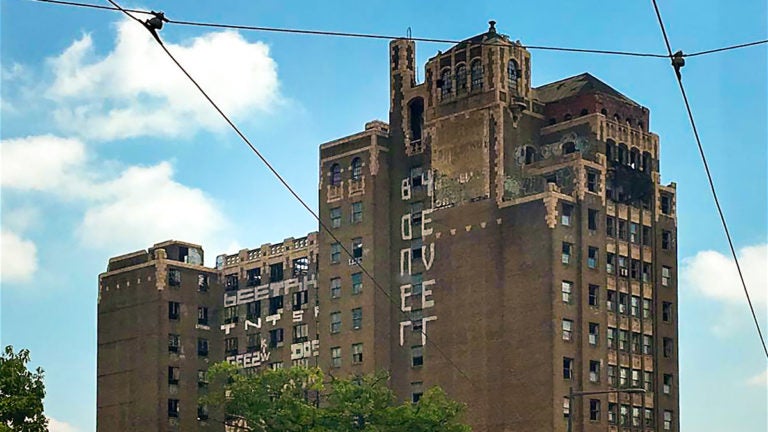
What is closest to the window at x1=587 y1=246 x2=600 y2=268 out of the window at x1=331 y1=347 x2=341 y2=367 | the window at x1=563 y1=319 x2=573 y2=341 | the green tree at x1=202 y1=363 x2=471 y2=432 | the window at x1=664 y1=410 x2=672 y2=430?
the window at x1=563 y1=319 x2=573 y2=341

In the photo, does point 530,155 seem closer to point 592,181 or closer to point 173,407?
point 592,181

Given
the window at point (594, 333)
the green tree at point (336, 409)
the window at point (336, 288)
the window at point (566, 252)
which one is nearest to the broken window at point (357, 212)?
the window at point (336, 288)

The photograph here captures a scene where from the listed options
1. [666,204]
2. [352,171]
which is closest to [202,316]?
[352,171]

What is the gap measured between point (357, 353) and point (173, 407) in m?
24.6

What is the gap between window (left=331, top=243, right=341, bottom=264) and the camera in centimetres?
13362

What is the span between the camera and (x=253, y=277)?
493ft

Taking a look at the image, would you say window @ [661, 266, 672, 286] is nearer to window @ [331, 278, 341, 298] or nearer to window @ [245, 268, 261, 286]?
window @ [331, 278, 341, 298]

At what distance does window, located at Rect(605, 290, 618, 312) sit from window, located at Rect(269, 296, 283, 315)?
117 feet

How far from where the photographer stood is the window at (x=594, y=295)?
394 feet

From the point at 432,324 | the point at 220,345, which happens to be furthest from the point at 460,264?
the point at 220,345

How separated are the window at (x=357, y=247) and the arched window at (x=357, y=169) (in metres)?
5.24

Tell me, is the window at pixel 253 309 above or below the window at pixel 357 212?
below

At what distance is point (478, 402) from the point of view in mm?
118688

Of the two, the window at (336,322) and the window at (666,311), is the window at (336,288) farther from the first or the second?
the window at (666,311)
